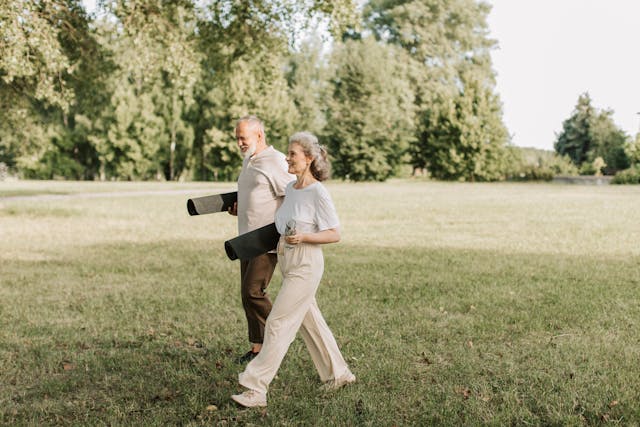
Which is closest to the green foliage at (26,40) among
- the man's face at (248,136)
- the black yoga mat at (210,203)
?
the man's face at (248,136)

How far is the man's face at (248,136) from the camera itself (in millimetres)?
5141

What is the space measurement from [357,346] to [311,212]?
2.23 metres

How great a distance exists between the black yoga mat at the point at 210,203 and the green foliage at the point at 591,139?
5776 centimetres

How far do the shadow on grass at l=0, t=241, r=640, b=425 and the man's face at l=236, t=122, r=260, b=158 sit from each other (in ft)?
6.34

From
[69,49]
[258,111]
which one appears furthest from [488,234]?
[258,111]

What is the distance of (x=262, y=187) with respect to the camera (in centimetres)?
513

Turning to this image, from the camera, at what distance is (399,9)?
5650cm

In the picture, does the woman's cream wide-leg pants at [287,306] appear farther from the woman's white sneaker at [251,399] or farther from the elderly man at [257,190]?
the elderly man at [257,190]

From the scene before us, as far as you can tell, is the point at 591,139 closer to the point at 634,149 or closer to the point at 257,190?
the point at 634,149

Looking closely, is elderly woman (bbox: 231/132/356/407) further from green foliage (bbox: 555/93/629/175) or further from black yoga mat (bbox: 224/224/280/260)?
green foliage (bbox: 555/93/629/175)

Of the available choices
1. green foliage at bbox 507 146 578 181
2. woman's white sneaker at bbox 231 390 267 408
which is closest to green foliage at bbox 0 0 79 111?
woman's white sneaker at bbox 231 390 267 408

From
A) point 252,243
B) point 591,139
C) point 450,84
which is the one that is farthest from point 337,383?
point 591,139

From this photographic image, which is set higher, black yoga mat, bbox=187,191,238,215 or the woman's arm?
black yoga mat, bbox=187,191,238,215

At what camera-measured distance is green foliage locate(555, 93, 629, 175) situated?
5878cm
